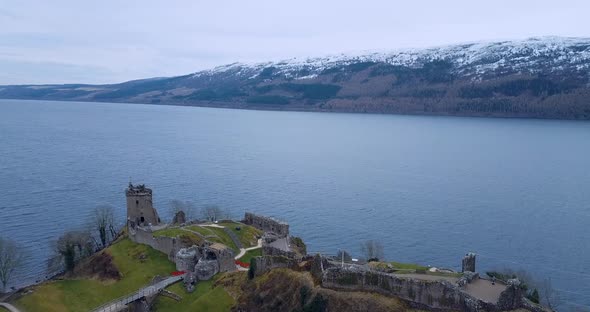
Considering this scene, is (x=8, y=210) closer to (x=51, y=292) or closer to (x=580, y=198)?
(x=51, y=292)

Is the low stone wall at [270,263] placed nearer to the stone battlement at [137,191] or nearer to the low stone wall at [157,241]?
the low stone wall at [157,241]

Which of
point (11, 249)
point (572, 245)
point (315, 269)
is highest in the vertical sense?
point (315, 269)

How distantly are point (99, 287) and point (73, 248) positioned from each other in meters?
12.7

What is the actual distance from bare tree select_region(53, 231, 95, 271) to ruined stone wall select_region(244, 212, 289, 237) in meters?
23.3

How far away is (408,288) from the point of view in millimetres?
42469

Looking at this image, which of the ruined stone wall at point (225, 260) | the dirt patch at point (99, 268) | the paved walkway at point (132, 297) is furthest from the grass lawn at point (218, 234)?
the dirt patch at point (99, 268)

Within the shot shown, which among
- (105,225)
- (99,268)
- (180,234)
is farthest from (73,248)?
(180,234)

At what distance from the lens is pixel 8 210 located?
350 ft

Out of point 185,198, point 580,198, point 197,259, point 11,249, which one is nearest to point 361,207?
point 185,198

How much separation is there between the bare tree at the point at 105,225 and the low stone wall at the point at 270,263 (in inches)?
1669

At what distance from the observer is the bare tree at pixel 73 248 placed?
242 feet

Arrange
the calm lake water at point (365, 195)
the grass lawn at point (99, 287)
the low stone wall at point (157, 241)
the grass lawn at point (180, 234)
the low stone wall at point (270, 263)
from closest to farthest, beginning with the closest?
the low stone wall at point (270, 263)
the grass lawn at point (99, 287)
the low stone wall at point (157, 241)
the grass lawn at point (180, 234)
the calm lake water at point (365, 195)

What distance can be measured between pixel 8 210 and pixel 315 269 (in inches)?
3189

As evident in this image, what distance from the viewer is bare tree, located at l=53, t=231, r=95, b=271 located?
242 ft
